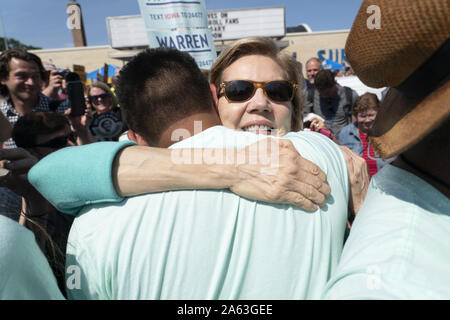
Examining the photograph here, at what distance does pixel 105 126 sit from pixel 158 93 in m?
2.60

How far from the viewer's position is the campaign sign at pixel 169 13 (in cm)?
375

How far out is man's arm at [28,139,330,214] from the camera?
972 millimetres

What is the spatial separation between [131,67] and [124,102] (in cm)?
16

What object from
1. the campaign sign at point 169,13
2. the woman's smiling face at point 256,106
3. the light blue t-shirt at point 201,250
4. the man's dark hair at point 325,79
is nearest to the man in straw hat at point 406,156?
the light blue t-shirt at point 201,250

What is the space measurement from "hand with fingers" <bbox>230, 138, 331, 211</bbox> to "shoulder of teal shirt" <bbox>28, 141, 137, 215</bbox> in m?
0.40

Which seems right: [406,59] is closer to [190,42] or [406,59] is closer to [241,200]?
[241,200]

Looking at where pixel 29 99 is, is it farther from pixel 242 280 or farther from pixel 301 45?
pixel 301 45

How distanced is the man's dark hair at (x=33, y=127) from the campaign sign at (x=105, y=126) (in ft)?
4.70

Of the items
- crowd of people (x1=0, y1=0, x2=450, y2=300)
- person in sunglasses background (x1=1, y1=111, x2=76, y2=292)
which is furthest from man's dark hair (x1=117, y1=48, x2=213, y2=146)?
person in sunglasses background (x1=1, y1=111, x2=76, y2=292)

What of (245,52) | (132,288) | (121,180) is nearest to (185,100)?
(121,180)

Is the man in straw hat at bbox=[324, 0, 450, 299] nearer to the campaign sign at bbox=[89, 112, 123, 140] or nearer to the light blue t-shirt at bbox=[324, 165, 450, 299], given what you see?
the light blue t-shirt at bbox=[324, 165, 450, 299]

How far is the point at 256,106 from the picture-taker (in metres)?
1.60

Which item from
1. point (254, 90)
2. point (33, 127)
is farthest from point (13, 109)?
point (254, 90)

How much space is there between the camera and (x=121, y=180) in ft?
3.24
